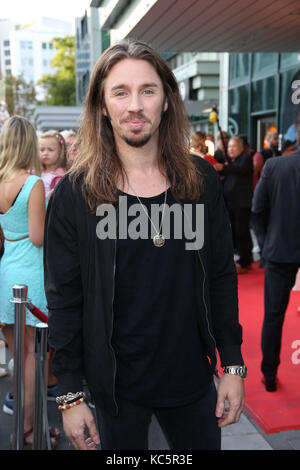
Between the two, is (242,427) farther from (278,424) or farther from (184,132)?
(184,132)

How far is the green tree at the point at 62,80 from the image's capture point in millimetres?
55844

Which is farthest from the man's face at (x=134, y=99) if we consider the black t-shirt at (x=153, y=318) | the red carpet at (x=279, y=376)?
the red carpet at (x=279, y=376)

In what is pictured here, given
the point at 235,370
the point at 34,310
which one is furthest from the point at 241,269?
the point at 235,370

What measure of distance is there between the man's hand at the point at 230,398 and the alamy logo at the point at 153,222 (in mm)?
520

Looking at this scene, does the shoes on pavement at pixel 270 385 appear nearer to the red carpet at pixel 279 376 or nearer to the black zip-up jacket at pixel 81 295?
the red carpet at pixel 279 376

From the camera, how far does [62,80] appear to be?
56594 mm

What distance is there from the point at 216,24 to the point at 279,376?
5.02 m

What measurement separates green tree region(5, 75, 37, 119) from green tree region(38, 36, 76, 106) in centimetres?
332

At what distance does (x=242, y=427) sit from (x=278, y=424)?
246mm

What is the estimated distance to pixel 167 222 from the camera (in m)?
1.80

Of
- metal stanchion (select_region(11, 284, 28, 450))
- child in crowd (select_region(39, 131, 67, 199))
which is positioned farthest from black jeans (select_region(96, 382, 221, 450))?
child in crowd (select_region(39, 131, 67, 199))

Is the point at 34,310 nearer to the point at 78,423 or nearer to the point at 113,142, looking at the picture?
the point at 78,423

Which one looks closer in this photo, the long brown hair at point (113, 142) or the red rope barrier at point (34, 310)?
the long brown hair at point (113, 142)

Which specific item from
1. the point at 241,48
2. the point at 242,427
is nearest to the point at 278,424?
the point at 242,427
